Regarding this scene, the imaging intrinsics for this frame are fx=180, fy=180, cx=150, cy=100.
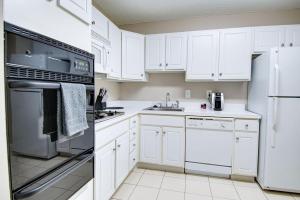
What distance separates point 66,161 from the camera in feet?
3.49

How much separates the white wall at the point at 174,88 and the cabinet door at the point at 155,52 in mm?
294

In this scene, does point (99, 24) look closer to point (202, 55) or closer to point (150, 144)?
point (202, 55)

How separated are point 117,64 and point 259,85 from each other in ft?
6.43

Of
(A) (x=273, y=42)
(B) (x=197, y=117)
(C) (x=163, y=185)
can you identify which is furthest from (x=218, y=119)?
(A) (x=273, y=42)

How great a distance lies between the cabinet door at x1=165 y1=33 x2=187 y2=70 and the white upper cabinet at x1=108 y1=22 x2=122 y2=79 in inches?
30.4

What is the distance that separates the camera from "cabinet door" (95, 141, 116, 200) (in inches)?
62.6

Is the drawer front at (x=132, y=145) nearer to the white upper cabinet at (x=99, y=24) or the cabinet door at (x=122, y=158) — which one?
the cabinet door at (x=122, y=158)

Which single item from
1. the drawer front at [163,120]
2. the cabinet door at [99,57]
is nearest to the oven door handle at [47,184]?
the cabinet door at [99,57]

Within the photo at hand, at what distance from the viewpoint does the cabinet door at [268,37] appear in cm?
251

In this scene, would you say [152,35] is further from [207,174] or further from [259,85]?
[207,174]

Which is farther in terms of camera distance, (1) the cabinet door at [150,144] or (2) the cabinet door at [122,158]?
(1) the cabinet door at [150,144]

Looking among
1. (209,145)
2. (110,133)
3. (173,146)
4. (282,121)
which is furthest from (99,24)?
(282,121)

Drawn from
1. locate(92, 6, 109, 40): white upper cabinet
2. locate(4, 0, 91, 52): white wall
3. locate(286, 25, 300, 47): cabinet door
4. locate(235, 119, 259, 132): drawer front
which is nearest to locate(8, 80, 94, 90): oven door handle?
locate(4, 0, 91, 52): white wall

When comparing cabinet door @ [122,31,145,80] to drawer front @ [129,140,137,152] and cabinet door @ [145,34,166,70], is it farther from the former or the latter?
drawer front @ [129,140,137,152]
